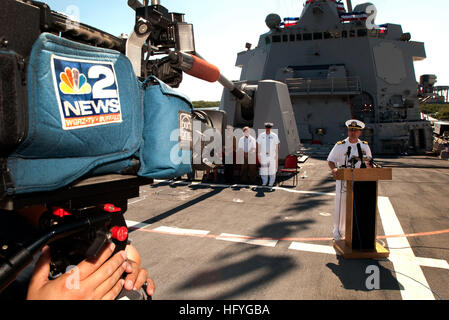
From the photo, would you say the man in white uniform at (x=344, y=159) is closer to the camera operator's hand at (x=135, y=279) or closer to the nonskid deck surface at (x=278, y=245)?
the nonskid deck surface at (x=278, y=245)

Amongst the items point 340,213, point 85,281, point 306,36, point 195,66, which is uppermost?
point 306,36

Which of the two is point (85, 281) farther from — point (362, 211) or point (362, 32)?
point (362, 32)

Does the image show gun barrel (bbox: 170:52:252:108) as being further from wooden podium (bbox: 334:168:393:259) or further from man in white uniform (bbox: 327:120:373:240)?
man in white uniform (bbox: 327:120:373:240)

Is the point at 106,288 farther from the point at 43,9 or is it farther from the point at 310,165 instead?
the point at 310,165

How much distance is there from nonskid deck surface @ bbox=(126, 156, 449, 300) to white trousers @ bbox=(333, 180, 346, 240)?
0.71 feet

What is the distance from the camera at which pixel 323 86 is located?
16516 mm

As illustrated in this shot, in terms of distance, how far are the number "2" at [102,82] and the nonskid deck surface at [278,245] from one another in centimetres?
243

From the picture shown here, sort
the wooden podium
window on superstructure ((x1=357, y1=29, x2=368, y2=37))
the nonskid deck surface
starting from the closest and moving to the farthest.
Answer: the nonskid deck surface
the wooden podium
window on superstructure ((x1=357, y1=29, x2=368, y2=37))

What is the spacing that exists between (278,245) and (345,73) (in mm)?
15031

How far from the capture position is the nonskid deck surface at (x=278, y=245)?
3.26m

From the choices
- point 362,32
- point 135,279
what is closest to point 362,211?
point 135,279

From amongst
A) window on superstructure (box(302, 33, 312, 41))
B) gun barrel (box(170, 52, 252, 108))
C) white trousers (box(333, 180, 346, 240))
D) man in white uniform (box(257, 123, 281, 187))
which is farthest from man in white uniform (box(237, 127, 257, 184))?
window on superstructure (box(302, 33, 312, 41))

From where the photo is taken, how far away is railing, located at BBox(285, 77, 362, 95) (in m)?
16.2

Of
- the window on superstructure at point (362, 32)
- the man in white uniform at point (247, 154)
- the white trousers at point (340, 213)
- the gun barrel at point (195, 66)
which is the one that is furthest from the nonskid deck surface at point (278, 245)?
the window on superstructure at point (362, 32)
